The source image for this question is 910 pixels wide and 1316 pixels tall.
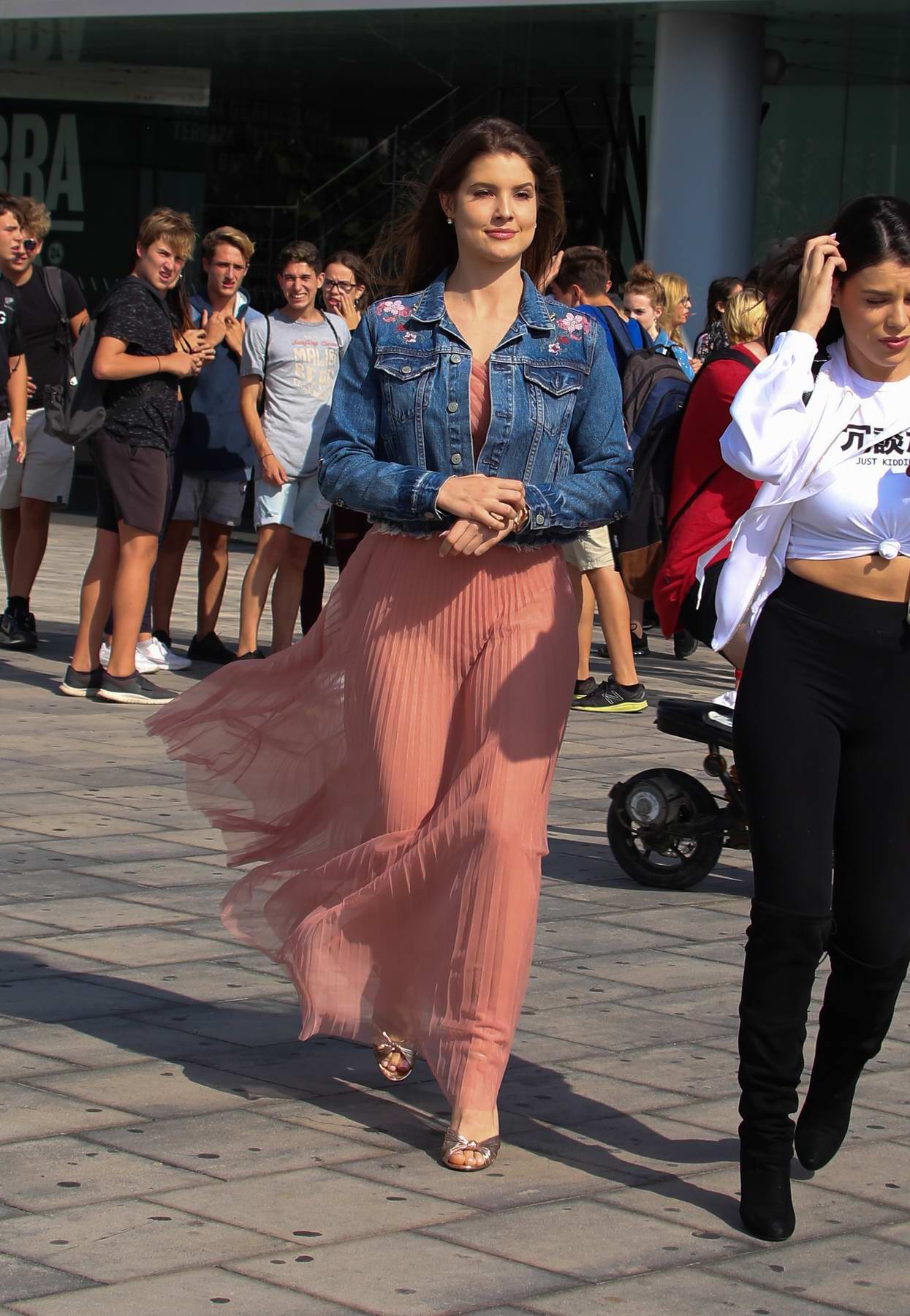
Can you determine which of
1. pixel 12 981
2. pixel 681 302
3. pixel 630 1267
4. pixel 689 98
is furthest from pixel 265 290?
pixel 630 1267

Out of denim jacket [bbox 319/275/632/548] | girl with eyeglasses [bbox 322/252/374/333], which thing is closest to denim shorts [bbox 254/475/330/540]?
girl with eyeglasses [bbox 322/252/374/333]

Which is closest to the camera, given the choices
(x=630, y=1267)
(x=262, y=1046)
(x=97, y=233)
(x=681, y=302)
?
(x=630, y=1267)

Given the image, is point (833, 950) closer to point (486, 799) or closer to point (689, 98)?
point (486, 799)

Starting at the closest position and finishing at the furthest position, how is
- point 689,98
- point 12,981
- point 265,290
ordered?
1. point 12,981
2. point 689,98
3. point 265,290

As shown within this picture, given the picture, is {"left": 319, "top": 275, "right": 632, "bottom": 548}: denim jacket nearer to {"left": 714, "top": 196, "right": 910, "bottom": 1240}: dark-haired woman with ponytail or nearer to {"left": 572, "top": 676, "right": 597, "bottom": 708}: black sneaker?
{"left": 714, "top": 196, "right": 910, "bottom": 1240}: dark-haired woman with ponytail

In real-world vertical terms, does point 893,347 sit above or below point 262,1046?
above

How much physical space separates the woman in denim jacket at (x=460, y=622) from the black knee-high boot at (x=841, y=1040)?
0.61m

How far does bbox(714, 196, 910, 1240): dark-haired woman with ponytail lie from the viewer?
3.77 m

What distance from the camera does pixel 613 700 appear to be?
10.5 m

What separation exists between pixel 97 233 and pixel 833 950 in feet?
75.9

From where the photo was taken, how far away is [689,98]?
1745 cm

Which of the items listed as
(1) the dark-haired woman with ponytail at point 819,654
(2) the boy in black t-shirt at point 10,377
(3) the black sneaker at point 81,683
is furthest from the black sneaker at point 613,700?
(1) the dark-haired woman with ponytail at point 819,654

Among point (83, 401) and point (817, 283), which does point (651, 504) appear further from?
point (83, 401)

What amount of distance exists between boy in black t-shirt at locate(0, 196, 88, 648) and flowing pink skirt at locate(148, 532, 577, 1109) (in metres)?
6.86
